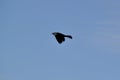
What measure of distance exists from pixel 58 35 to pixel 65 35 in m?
1.34

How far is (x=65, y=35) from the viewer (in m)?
25.0

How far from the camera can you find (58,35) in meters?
26.1
